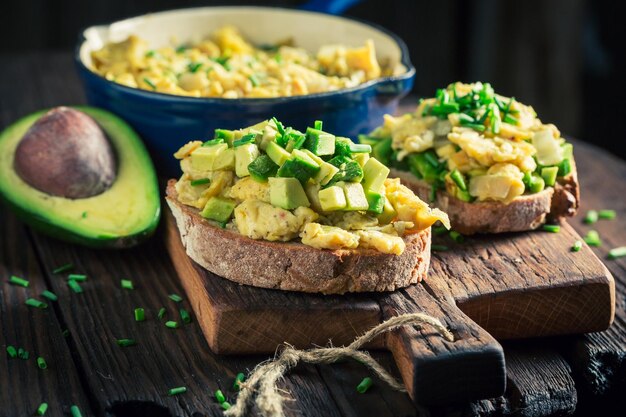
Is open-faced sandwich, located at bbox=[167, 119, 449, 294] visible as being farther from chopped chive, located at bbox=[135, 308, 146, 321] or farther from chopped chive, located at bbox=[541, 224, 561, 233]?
chopped chive, located at bbox=[541, 224, 561, 233]

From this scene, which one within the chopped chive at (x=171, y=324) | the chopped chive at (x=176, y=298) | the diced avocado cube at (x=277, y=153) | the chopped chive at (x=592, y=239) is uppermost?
the diced avocado cube at (x=277, y=153)

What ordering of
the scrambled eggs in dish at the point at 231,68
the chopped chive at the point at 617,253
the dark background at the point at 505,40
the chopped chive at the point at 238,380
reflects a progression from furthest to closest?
the dark background at the point at 505,40
the scrambled eggs in dish at the point at 231,68
the chopped chive at the point at 617,253
the chopped chive at the point at 238,380

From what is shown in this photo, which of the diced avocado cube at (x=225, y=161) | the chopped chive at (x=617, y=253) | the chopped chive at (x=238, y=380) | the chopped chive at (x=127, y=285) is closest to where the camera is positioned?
the chopped chive at (x=238, y=380)

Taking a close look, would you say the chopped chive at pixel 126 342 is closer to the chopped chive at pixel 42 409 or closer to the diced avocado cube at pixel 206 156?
the chopped chive at pixel 42 409

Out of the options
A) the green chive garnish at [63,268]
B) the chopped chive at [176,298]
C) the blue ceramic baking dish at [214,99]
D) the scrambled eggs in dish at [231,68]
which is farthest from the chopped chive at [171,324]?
the scrambled eggs in dish at [231,68]

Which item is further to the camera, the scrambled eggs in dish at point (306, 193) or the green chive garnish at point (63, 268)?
the green chive garnish at point (63, 268)

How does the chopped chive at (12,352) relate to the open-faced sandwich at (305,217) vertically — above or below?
below

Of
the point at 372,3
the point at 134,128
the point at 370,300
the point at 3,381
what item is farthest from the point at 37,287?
the point at 372,3

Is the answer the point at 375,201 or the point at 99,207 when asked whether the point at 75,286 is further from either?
the point at 375,201
